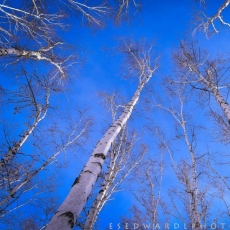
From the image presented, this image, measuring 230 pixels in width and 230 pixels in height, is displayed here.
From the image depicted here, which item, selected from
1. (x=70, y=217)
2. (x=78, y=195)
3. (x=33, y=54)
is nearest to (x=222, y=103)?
(x=78, y=195)

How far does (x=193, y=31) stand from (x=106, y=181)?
7.15m

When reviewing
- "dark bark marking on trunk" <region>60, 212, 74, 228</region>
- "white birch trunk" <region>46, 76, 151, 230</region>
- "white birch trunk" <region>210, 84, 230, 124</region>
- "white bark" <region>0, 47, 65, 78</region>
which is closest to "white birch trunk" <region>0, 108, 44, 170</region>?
"white bark" <region>0, 47, 65, 78</region>

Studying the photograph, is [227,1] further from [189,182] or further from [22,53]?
[22,53]

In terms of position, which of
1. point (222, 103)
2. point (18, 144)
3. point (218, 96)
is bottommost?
point (18, 144)

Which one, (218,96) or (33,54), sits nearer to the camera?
(218,96)

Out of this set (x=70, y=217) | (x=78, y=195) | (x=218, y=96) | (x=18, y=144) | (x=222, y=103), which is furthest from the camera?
(x=18, y=144)

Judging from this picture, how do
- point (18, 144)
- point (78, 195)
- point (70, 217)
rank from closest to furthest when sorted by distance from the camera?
point (70, 217), point (78, 195), point (18, 144)

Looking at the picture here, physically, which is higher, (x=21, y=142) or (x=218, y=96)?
(x=218, y=96)

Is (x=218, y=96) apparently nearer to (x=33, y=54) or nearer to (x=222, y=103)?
(x=222, y=103)

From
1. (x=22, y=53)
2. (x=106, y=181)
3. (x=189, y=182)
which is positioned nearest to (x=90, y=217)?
(x=106, y=181)

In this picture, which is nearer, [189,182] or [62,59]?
[189,182]

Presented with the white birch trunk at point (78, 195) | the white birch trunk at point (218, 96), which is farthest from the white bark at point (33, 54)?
the white birch trunk at point (218, 96)

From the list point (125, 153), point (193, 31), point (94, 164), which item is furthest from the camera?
point (125, 153)

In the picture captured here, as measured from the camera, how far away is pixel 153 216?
8469 millimetres
